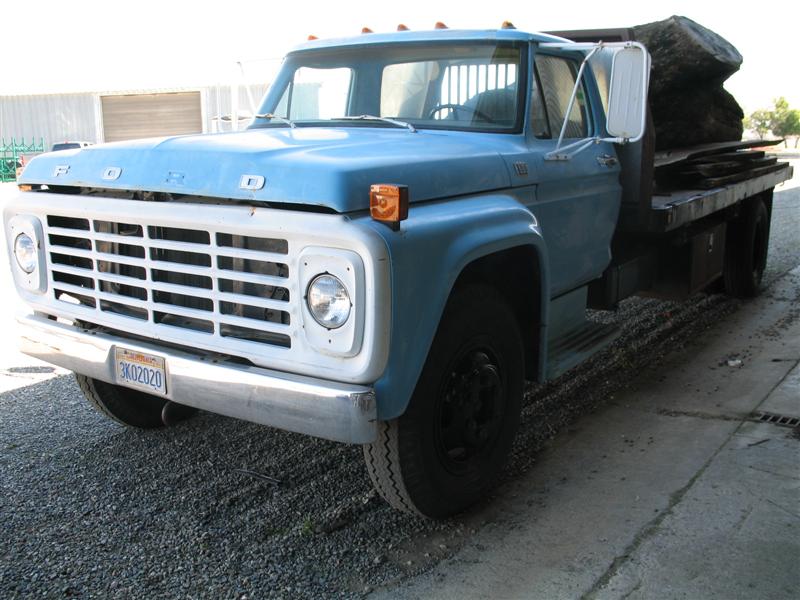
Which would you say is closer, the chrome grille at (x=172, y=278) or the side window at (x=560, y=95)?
the chrome grille at (x=172, y=278)

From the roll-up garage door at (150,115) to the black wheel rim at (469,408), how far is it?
30544 millimetres

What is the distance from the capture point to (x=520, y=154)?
394cm

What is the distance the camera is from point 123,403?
4.39 metres

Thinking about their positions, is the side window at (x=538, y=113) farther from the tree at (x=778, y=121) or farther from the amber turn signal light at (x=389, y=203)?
the tree at (x=778, y=121)

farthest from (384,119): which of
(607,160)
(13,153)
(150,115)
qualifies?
(150,115)

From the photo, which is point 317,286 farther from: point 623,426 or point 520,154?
point 623,426

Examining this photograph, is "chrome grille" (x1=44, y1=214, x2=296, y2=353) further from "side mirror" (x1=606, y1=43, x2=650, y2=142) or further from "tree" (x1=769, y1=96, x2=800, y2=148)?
"tree" (x1=769, y1=96, x2=800, y2=148)

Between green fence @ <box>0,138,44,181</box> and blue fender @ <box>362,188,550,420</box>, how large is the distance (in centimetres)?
2699

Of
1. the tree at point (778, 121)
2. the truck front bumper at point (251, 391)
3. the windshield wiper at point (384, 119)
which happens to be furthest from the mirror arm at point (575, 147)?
the tree at point (778, 121)

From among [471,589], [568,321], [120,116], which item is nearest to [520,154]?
[568,321]

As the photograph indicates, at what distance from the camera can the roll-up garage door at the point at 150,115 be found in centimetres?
3228

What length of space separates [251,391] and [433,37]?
232cm

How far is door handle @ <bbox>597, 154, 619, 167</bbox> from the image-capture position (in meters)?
4.66

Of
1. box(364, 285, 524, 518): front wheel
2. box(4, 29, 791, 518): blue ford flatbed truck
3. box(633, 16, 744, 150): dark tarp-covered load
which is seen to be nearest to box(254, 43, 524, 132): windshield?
box(4, 29, 791, 518): blue ford flatbed truck
